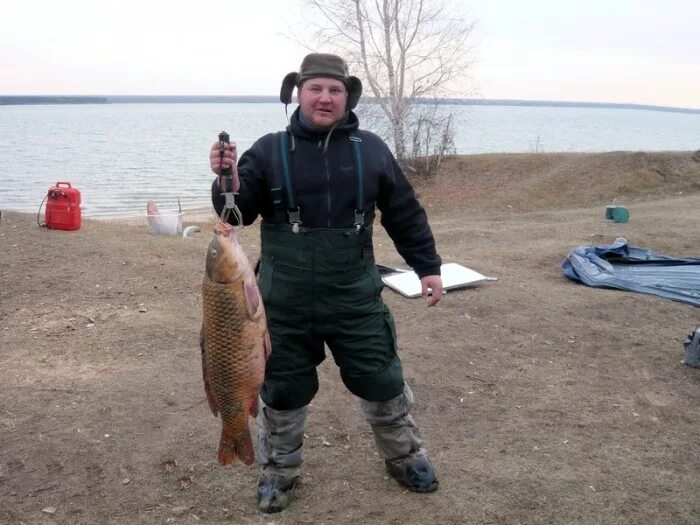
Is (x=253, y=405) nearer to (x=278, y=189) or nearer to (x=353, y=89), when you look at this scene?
(x=278, y=189)

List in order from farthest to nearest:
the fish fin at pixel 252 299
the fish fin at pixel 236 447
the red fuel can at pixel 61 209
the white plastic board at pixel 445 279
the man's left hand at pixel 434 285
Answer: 1. the red fuel can at pixel 61 209
2. the white plastic board at pixel 445 279
3. the man's left hand at pixel 434 285
4. the fish fin at pixel 236 447
5. the fish fin at pixel 252 299

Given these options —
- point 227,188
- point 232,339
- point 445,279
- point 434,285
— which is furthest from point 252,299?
point 445,279

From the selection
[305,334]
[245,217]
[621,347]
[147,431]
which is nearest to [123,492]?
[147,431]

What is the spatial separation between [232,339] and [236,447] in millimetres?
647

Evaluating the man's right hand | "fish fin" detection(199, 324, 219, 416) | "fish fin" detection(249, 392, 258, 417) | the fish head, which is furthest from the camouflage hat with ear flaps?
"fish fin" detection(249, 392, 258, 417)

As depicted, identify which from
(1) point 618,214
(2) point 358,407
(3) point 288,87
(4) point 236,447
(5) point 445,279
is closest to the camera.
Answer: (4) point 236,447

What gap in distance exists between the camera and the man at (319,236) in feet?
11.0

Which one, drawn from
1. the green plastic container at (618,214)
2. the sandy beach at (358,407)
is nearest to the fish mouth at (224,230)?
the sandy beach at (358,407)

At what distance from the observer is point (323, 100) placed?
3.35m

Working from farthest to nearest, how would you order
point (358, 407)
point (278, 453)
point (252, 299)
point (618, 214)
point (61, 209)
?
point (618, 214)
point (61, 209)
point (358, 407)
point (278, 453)
point (252, 299)

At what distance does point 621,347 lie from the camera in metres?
6.21

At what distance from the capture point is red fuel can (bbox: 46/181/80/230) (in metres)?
10.4

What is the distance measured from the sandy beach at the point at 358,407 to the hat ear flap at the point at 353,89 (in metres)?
2.15

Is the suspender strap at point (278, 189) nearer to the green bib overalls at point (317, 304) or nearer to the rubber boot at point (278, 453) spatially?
the green bib overalls at point (317, 304)
